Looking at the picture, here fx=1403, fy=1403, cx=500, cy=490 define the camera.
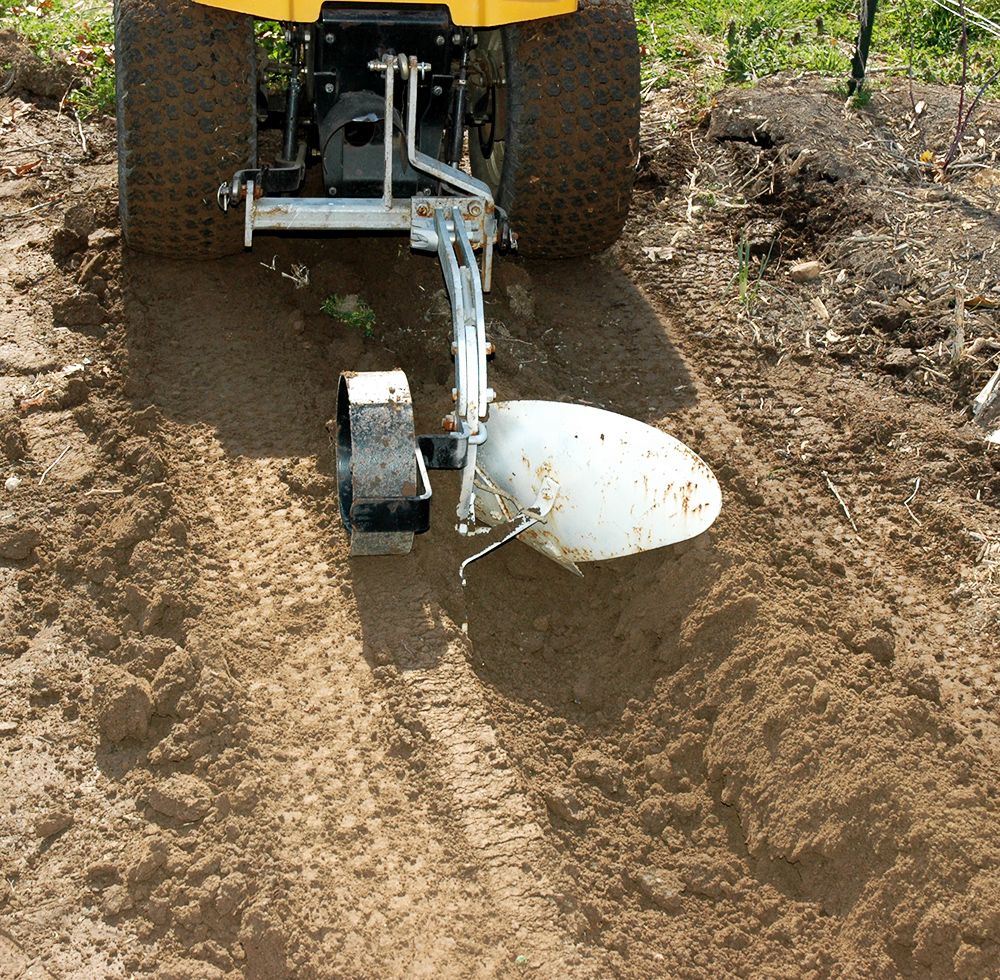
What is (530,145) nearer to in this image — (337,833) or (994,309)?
(994,309)

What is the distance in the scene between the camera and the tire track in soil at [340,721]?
373cm

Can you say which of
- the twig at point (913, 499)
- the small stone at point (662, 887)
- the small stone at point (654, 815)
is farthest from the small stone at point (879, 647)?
the small stone at point (662, 887)

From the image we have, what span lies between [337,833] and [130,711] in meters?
0.76

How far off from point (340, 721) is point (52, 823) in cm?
87

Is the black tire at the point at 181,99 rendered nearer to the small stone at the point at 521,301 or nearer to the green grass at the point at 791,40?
the small stone at the point at 521,301

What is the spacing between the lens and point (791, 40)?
8.74 meters

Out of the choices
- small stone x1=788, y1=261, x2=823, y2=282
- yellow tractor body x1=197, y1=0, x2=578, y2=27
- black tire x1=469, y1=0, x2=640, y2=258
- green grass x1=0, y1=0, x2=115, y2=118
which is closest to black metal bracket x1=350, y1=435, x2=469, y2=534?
yellow tractor body x1=197, y1=0, x2=578, y2=27

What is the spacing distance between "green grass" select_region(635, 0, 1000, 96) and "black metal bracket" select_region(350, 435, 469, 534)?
443 centimetres

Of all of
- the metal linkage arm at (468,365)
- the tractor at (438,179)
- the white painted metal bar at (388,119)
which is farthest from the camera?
the white painted metal bar at (388,119)

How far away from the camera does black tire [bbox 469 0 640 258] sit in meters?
5.65

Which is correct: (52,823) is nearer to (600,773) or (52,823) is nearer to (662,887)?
(600,773)

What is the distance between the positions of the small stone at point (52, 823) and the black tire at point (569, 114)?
10.4ft

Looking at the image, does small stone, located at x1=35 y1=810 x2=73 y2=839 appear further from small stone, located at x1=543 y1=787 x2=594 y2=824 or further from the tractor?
small stone, located at x1=543 y1=787 x2=594 y2=824

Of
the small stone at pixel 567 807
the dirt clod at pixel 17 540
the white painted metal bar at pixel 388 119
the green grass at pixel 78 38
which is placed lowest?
the small stone at pixel 567 807
